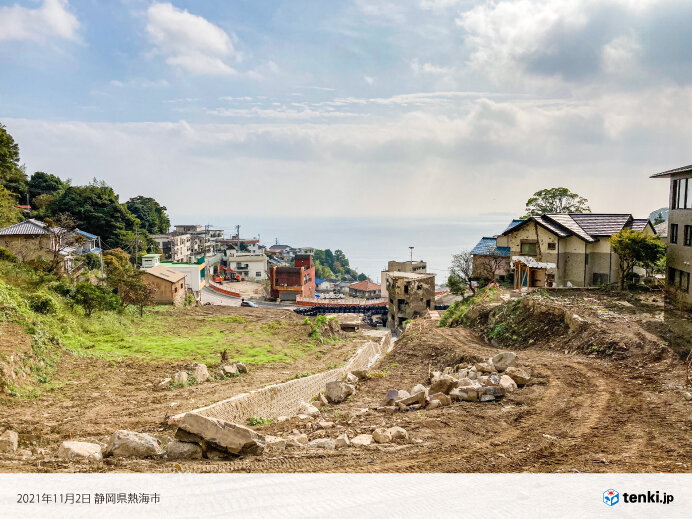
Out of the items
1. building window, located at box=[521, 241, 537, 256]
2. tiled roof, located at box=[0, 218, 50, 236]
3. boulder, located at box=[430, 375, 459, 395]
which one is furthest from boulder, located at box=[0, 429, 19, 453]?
tiled roof, located at box=[0, 218, 50, 236]

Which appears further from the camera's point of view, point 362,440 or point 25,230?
point 25,230

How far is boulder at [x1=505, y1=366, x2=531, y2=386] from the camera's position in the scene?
8.95m

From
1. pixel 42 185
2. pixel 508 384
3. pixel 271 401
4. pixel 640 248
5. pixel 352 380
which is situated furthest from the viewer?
pixel 42 185

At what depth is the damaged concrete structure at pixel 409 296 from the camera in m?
35.4

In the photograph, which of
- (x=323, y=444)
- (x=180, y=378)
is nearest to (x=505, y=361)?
(x=323, y=444)

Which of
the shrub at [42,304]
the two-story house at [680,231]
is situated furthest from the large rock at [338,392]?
the shrub at [42,304]

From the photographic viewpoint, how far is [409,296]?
116 ft

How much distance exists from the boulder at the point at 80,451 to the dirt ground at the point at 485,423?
0.20 metres

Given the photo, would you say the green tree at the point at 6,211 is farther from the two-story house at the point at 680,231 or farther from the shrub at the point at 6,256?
the two-story house at the point at 680,231

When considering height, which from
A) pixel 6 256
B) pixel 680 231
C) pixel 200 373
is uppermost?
pixel 680 231

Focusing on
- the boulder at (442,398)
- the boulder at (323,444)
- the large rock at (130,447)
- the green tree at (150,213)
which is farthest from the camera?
the green tree at (150,213)

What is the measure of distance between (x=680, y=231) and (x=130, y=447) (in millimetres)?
16434

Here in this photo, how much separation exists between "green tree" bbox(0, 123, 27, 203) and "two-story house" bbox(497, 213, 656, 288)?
3021 cm

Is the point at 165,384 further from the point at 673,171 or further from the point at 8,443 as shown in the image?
the point at 673,171
